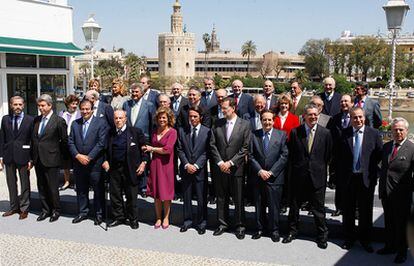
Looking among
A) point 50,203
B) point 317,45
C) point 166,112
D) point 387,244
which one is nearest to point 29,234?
point 50,203

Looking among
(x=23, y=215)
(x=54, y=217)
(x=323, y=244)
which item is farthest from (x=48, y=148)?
(x=323, y=244)

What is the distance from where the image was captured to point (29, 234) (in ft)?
18.3

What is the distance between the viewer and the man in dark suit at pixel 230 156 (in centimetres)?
527

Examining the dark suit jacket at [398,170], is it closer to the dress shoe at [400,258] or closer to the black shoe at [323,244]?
the dress shoe at [400,258]

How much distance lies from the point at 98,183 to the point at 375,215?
3.75m

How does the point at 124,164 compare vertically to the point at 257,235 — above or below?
above

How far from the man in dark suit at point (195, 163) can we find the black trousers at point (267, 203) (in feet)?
2.35

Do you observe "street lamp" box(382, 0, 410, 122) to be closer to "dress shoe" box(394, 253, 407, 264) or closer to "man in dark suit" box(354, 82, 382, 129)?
"man in dark suit" box(354, 82, 382, 129)

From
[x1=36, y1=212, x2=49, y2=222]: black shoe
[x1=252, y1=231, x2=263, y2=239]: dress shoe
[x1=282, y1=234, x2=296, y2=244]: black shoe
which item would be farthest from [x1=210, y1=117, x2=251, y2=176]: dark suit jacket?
[x1=36, y1=212, x2=49, y2=222]: black shoe

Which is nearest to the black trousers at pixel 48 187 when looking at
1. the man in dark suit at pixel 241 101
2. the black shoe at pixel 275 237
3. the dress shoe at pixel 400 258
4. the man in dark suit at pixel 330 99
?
the man in dark suit at pixel 241 101

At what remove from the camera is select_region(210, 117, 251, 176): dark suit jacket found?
527 centimetres

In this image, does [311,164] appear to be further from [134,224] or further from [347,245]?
[134,224]

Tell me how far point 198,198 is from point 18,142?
2.65m

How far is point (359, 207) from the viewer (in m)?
4.92
